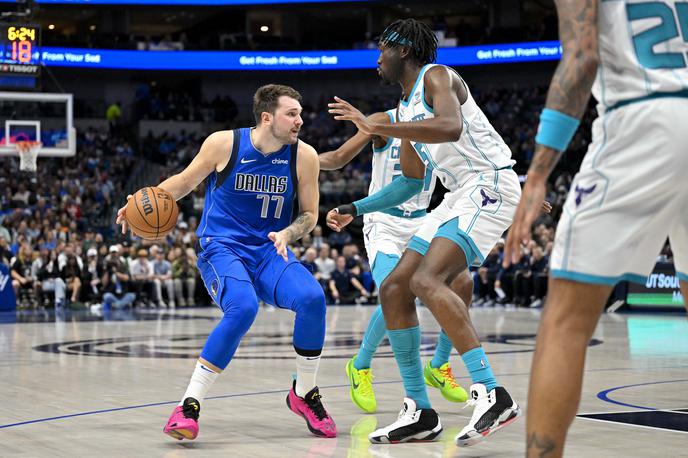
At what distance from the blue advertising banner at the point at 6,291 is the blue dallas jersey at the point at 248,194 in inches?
521

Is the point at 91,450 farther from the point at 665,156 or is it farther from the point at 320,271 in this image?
the point at 320,271

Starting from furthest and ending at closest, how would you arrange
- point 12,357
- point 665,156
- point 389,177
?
point 12,357 < point 389,177 < point 665,156

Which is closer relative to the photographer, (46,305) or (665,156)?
(665,156)

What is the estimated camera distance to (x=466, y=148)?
5.74 m

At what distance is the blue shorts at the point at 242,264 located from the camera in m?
5.77

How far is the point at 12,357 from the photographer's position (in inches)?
389

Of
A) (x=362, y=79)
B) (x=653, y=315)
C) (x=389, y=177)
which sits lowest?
(x=653, y=315)

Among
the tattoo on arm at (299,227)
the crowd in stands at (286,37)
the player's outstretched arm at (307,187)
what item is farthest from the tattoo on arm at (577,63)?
the crowd in stands at (286,37)

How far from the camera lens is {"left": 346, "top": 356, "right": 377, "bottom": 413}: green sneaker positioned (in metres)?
6.35

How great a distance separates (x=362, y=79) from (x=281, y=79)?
3149 mm

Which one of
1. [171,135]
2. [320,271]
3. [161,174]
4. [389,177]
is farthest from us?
[171,135]

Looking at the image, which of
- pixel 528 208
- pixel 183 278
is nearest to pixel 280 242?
pixel 528 208

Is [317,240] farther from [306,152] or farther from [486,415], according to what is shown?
[486,415]

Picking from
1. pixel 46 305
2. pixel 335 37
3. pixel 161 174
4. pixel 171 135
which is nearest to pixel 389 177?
pixel 46 305
